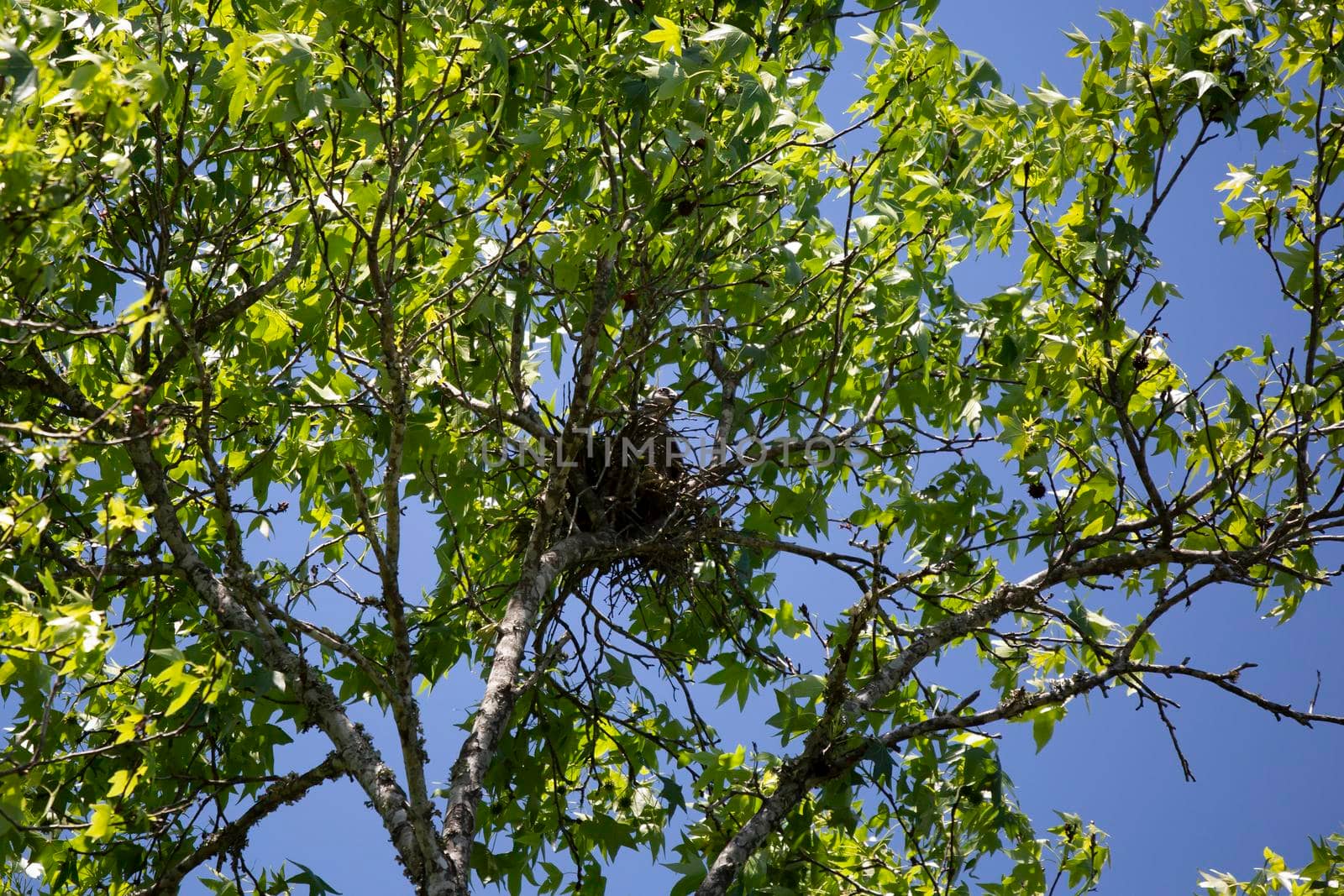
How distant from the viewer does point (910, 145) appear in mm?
4754

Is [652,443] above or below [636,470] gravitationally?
above

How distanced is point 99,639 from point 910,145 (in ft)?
11.0

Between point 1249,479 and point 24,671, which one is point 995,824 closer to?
point 1249,479

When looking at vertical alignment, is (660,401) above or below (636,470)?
above

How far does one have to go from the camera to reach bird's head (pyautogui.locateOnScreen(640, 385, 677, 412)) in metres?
4.93

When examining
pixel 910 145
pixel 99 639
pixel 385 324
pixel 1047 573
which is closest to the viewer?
pixel 99 639

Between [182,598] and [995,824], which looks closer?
[995,824]

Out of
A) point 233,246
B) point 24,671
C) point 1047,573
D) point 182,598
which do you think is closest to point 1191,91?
point 1047,573

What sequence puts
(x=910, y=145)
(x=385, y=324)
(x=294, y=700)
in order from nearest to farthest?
(x=385, y=324) < (x=294, y=700) < (x=910, y=145)

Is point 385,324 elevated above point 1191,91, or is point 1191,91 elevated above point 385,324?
point 1191,91

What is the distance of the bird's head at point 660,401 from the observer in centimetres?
493

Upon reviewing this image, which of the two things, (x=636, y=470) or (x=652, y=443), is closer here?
(x=636, y=470)

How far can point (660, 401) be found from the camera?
203 inches

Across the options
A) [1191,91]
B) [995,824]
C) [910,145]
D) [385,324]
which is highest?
[910,145]
